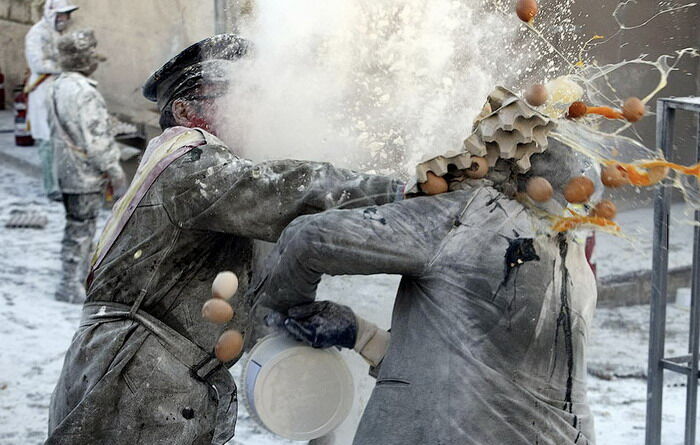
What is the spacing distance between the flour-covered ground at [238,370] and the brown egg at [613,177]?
3.86ft

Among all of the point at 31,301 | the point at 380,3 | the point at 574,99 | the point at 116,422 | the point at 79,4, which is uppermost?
the point at 79,4

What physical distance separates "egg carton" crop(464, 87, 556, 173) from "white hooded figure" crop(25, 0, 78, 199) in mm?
7067

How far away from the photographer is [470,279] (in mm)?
2082

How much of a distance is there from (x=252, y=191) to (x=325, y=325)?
0.44 metres

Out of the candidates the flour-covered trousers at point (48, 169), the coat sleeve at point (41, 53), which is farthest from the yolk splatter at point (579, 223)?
the flour-covered trousers at point (48, 169)

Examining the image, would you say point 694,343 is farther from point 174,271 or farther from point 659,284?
point 174,271

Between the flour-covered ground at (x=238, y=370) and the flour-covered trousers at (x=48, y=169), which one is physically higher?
the flour-covered trousers at (x=48, y=169)

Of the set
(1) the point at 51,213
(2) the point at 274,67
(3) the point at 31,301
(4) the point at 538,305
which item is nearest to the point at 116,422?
(2) the point at 274,67

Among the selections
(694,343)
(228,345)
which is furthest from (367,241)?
(694,343)

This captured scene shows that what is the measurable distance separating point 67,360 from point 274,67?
1.10 meters

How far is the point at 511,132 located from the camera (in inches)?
84.0

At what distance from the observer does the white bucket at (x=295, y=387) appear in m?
2.50

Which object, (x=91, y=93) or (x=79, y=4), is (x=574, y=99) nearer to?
(x=91, y=93)

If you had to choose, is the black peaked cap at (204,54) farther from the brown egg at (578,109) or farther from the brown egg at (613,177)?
the brown egg at (613,177)
